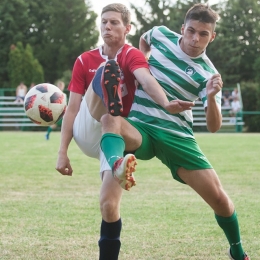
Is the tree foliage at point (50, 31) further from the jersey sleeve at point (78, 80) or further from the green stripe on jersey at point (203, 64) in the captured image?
the green stripe on jersey at point (203, 64)

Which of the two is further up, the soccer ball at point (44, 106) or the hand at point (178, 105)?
the hand at point (178, 105)

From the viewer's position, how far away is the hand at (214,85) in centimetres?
378

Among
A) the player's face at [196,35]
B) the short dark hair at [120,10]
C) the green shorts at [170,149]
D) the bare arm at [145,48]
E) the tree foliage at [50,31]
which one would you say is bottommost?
the tree foliage at [50,31]

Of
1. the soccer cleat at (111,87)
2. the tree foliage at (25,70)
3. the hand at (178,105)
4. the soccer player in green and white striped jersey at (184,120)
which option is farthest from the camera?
the tree foliage at (25,70)

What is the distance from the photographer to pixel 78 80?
427 centimetres

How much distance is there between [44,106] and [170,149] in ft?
4.54

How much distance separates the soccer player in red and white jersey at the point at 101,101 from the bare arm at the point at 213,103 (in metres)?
0.31

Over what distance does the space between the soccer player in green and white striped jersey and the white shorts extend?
226mm

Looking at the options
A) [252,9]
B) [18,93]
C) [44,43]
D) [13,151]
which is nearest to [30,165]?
[13,151]

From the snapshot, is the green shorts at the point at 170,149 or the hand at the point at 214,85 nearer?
the hand at the point at 214,85

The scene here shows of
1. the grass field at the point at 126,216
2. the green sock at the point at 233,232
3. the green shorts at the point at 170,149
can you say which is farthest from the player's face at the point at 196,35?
the grass field at the point at 126,216

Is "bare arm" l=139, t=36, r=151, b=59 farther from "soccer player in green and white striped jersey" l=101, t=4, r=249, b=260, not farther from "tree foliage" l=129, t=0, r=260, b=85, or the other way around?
"tree foliage" l=129, t=0, r=260, b=85

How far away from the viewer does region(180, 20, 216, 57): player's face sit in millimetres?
4098

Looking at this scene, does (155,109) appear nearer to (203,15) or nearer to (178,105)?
(178,105)
